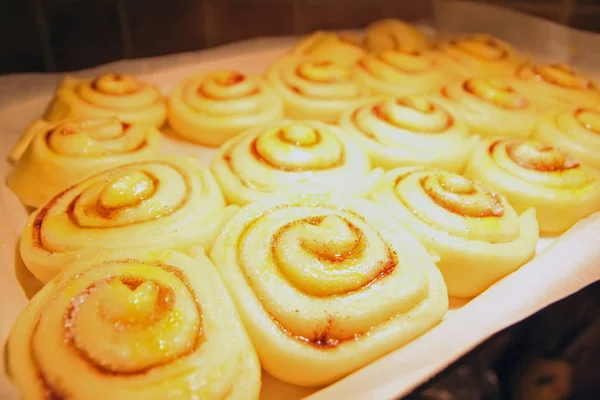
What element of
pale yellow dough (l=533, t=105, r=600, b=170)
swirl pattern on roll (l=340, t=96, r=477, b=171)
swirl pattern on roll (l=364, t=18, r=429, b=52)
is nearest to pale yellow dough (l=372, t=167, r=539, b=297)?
swirl pattern on roll (l=340, t=96, r=477, b=171)

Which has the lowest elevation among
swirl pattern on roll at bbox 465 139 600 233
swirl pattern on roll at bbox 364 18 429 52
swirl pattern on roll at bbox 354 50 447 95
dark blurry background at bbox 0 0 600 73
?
swirl pattern on roll at bbox 465 139 600 233

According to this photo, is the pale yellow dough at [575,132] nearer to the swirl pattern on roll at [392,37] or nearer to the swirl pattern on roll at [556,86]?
the swirl pattern on roll at [556,86]

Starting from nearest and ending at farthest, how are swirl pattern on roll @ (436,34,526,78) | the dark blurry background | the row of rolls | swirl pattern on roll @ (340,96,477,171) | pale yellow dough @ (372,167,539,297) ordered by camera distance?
the row of rolls, pale yellow dough @ (372,167,539,297), swirl pattern on roll @ (340,96,477,171), the dark blurry background, swirl pattern on roll @ (436,34,526,78)

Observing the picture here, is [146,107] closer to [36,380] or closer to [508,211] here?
[36,380]

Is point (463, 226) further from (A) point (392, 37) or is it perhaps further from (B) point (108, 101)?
(A) point (392, 37)

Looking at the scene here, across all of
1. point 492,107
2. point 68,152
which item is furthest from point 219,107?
point 492,107

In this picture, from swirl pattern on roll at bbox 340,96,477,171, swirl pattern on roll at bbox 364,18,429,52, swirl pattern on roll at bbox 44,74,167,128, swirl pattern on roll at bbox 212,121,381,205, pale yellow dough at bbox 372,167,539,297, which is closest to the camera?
pale yellow dough at bbox 372,167,539,297

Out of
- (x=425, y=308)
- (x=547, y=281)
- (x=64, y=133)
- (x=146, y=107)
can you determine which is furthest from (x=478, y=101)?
(x=64, y=133)

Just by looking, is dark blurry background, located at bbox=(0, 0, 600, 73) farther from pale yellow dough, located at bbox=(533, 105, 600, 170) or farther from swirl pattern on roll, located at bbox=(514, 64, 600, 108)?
pale yellow dough, located at bbox=(533, 105, 600, 170)
